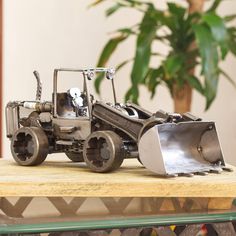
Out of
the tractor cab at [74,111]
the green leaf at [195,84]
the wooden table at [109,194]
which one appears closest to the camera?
the wooden table at [109,194]

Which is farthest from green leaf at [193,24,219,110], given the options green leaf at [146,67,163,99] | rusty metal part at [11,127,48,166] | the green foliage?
rusty metal part at [11,127,48,166]

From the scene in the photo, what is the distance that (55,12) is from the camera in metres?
1.99

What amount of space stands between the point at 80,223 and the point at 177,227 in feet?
0.37

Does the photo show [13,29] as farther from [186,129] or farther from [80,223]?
[80,223]

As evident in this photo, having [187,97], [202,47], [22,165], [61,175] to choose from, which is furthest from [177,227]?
[187,97]

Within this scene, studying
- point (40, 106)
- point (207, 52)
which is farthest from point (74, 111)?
point (207, 52)

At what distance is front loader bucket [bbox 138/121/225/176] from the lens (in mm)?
757

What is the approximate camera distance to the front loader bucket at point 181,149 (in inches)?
29.8

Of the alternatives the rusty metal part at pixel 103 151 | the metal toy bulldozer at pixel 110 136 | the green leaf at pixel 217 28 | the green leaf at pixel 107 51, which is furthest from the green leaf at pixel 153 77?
the rusty metal part at pixel 103 151

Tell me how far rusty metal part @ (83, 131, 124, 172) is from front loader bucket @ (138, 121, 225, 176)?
38 mm

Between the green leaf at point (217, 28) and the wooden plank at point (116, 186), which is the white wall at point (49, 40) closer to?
the green leaf at point (217, 28)

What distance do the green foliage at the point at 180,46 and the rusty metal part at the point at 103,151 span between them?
0.74 metres

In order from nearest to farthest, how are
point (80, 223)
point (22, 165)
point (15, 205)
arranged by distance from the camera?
point (80, 223) → point (15, 205) → point (22, 165)

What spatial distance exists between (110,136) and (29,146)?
0.56 ft
